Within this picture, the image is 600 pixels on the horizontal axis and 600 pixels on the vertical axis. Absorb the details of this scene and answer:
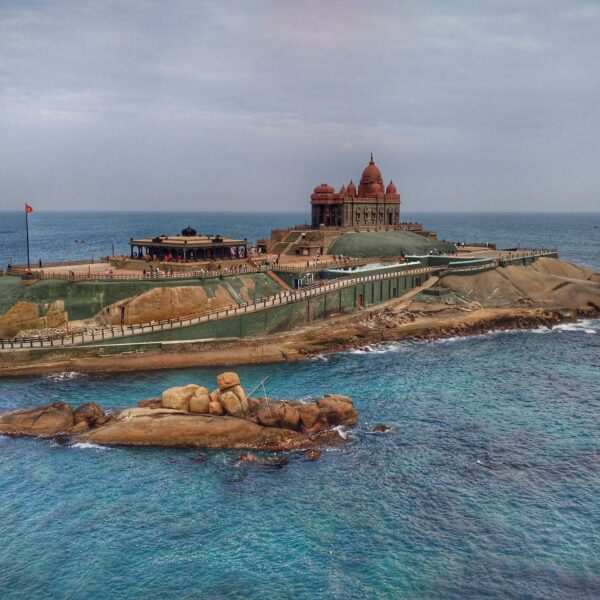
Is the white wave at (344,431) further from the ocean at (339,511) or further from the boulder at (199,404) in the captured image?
the boulder at (199,404)

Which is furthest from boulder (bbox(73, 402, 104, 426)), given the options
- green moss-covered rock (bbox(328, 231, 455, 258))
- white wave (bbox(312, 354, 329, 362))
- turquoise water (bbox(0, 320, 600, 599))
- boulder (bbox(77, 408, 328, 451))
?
green moss-covered rock (bbox(328, 231, 455, 258))

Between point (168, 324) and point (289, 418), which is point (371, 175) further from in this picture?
point (289, 418)

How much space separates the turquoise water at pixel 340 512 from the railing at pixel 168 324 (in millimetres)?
9455

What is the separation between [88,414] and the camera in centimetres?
4391

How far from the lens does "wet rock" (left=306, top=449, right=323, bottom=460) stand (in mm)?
39084

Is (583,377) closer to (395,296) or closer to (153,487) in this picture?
(395,296)

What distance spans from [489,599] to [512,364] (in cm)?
3859

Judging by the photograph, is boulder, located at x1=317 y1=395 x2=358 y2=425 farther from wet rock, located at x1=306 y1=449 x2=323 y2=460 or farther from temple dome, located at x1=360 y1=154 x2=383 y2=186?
temple dome, located at x1=360 y1=154 x2=383 y2=186

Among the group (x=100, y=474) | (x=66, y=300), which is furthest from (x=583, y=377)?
(x=66, y=300)

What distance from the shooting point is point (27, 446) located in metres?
40.7

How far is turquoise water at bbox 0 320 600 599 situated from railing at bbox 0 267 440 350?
9455mm

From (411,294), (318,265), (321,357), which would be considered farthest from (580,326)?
(321,357)

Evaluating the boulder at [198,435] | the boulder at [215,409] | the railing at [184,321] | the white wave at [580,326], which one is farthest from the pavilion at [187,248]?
the white wave at [580,326]

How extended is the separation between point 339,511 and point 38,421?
23.0 meters
